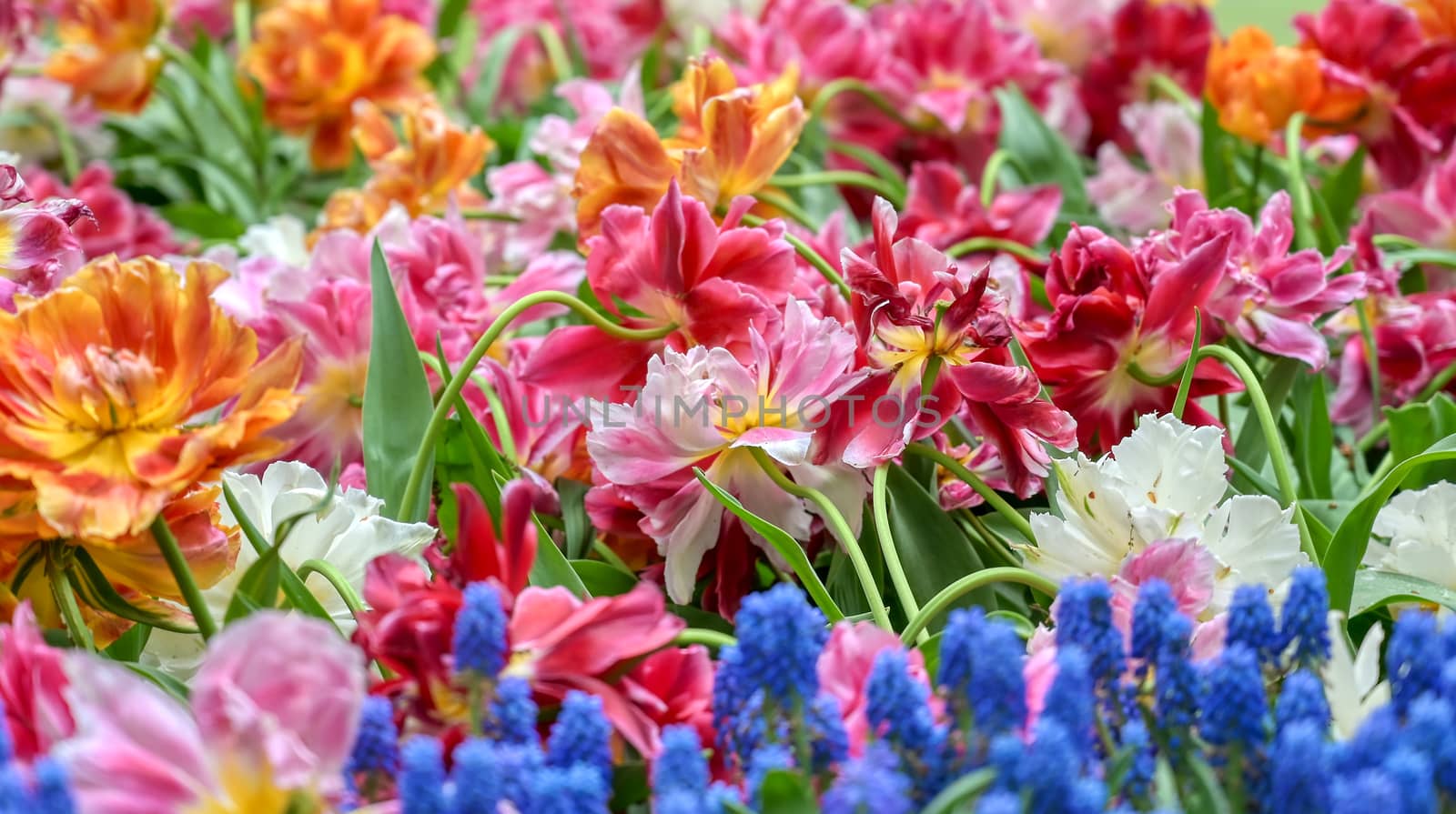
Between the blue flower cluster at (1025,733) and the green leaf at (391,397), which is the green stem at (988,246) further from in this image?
the blue flower cluster at (1025,733)

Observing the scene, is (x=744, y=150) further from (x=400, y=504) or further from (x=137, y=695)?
(x=137, y=695)

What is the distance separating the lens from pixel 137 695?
323 millimetres

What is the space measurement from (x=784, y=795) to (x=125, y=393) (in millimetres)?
248

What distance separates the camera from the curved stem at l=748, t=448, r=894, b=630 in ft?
1.61

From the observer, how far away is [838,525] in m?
0.51

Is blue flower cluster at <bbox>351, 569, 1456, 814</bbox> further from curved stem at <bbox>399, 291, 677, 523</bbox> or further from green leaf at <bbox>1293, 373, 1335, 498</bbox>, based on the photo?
green leaf at <bbox>1293, 373, 1335, 498</bbox>

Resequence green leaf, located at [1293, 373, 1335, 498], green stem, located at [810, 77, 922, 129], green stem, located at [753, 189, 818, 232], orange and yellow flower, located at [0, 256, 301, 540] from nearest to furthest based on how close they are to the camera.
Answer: orange and yellow flower, located at [0, 256, 301, 540]
green leaf, located at [1293, 373, 1335, 498]
green stem, located at [753, 189, 818, 232]
green stem, located at [810, 77, 922, 129]

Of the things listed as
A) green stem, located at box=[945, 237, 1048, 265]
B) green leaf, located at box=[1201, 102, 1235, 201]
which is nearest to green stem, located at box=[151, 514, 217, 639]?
green stem, located at box=[945, 237, 1048, 265]

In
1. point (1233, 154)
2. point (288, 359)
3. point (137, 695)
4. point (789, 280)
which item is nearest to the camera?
point (137, 695)

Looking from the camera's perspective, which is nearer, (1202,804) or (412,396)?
(1202,804)

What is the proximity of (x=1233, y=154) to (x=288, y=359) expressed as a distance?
2.50 feet

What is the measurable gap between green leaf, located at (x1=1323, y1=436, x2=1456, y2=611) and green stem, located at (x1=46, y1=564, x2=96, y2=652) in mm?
427

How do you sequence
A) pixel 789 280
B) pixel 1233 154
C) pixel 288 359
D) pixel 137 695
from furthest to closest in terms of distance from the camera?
pixel 1233 154 < pixel 789 280 < pixel 288 359 < pixel 137 695

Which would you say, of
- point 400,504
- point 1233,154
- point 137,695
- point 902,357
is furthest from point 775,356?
point 1233,154
